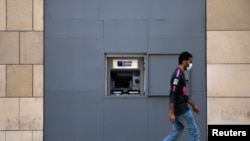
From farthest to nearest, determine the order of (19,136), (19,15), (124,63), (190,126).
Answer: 1. (124,63)
2. (19,15)
3. (19,136)
4. (190,126)

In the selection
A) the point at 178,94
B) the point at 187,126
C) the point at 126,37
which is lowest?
the point at 187,126

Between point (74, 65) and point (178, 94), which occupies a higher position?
point (74, 65)

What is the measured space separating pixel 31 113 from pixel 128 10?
296 centimetres

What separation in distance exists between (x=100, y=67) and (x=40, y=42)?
4.48 feet

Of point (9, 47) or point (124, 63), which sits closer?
point (9, 47)

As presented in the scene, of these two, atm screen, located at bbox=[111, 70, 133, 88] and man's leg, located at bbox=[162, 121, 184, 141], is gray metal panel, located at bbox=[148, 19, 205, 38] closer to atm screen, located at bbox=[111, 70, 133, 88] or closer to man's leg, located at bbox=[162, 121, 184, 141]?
atm screen, located at bbox=[111, 70, 133, 88]

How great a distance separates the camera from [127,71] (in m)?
10.9

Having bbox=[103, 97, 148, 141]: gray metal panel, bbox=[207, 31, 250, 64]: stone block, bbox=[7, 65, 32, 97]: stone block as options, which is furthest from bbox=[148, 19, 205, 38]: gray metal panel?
bbox=[7, 65, 32, 97]: stone block

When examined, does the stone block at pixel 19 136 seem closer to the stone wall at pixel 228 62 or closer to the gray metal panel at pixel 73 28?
the gray metal panel at pixel 73 28

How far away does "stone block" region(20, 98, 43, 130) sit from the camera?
10.6 m

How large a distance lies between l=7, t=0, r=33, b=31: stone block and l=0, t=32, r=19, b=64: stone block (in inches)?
5.9

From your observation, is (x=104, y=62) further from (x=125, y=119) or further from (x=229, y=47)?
(x=229, y=47)

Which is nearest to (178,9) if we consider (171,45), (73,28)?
(171,45)

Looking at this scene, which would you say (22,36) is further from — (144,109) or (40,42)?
(144,109)
